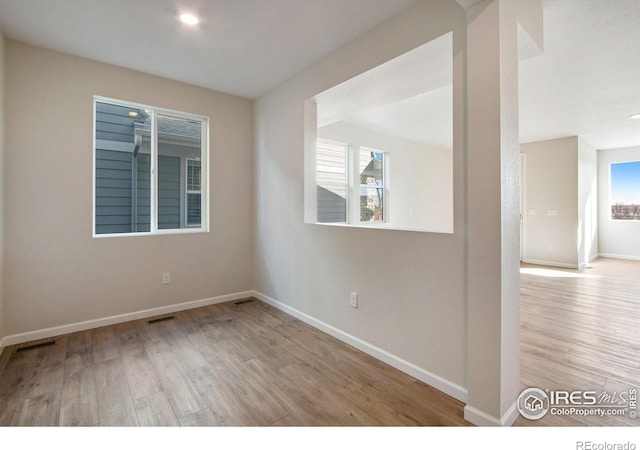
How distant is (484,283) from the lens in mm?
1694

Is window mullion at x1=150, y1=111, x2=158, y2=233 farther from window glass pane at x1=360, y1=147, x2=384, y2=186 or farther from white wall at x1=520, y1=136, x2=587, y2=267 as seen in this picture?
white wall at x1=520, y1=136, x2=587, y2=267

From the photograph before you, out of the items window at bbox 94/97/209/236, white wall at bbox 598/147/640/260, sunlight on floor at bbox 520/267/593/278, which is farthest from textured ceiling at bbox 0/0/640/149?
white wall at bbox 598/147/640/260

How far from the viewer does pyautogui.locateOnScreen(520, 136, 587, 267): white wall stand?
20.0 ft

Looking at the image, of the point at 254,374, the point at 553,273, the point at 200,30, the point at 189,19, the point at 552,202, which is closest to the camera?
the point at 254,374

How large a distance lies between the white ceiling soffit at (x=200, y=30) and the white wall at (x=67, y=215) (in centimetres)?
27

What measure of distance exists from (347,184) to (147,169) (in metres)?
3.14

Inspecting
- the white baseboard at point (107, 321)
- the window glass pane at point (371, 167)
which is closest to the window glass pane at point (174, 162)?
the white baseboard at point (107, 321)

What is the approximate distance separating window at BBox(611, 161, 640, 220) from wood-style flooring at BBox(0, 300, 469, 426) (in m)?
8.33

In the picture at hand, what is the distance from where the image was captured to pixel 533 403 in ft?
6.16

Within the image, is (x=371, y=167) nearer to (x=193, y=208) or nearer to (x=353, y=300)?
(x=193, y=208)

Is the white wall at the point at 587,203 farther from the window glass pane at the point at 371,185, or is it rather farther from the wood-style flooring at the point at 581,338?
the window glass pane at the point at 371,185

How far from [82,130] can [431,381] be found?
12.4 feet

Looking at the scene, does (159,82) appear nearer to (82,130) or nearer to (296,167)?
(82,130)

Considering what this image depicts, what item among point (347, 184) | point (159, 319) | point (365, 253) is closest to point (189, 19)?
point (365, 253)
